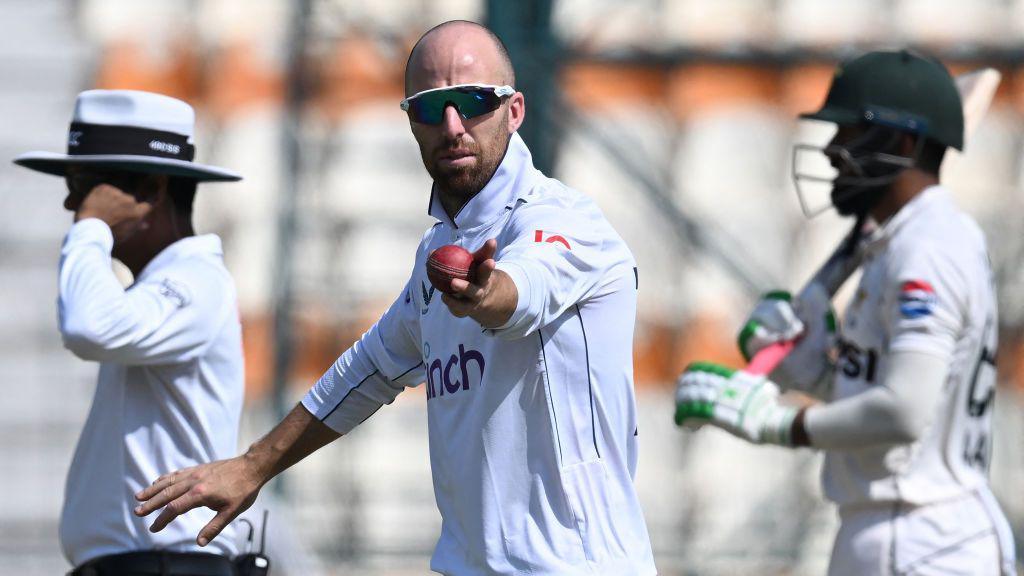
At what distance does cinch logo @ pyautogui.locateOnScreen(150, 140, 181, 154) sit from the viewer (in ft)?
13.2

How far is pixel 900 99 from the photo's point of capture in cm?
419

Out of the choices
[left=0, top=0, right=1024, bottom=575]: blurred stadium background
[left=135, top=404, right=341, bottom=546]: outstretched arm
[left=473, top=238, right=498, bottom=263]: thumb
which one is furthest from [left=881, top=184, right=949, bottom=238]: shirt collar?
[left=0, top=0, right=1024, bottom=575]: blurred stadium background

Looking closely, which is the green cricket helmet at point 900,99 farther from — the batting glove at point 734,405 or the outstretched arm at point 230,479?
the outstretched arm at point 230,479

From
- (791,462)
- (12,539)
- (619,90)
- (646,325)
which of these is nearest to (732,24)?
(619,90)

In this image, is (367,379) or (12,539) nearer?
(367,379)

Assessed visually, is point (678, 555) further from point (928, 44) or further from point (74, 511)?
point (74, 511)

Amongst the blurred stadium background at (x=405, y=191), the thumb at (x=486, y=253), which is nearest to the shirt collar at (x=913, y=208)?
the thumb at (x=486, y=253)

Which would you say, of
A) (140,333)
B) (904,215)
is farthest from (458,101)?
(904,215)

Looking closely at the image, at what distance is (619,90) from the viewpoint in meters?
8.67

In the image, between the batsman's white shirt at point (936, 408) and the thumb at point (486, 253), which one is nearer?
the thumb at point (486, 253)

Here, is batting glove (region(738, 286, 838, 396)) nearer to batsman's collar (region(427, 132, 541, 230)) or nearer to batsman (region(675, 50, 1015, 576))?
batsman (region(675, 50, 1015, 576))

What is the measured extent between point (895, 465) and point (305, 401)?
1.34 m

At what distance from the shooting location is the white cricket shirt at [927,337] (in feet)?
12.3

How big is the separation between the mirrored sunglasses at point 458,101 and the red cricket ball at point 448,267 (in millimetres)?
554
